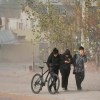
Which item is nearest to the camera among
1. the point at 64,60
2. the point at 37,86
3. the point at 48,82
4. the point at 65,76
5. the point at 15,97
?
the point at 15,97

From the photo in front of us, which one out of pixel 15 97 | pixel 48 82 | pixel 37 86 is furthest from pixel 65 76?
pixel 15 97

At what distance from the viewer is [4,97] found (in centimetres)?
1675

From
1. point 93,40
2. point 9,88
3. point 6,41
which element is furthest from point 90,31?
point 6,41

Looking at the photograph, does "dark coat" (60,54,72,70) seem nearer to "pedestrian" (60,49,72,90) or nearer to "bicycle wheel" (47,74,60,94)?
"pedestrian" (60,49,72,90)

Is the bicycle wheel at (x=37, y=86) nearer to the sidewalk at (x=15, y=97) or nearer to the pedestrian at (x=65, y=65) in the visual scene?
the sidewalk at (x=15, y=97)

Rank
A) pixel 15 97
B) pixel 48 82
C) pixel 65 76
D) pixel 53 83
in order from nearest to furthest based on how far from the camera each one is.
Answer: pixel 15 97
pixel 53 83
pixel 48 82
pixel 65 76

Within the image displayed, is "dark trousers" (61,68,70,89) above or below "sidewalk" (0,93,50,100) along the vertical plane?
above

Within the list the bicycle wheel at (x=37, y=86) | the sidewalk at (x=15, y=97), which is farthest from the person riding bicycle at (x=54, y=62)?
the sidewalk at (x=15, y=97)

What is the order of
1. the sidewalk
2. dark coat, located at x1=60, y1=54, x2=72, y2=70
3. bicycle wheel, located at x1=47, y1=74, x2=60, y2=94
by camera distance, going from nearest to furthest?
the sidewalk, bicycle wheel, located at x1=47, y1=74, x2=60, y2=94, dark coat, located at x1=60, y1=54, x2=72, y2=70

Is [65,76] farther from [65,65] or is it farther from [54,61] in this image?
[54,61]

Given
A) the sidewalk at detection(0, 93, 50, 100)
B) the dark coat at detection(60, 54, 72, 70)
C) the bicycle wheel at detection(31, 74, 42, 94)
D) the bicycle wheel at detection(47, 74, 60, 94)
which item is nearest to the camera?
the sidewalk at detection(0, 93, 50, 100)

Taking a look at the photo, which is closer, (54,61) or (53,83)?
(53,83)

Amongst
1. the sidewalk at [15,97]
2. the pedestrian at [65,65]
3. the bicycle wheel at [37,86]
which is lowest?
the sidewalk at [15,97]

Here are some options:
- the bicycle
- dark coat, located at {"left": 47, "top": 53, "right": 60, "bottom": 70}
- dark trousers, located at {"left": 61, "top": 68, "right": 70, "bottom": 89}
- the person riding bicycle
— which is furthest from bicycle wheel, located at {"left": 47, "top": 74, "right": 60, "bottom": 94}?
dark trousers, located at {"left": 61, "top": 68, "right": 70, "bottom": 89}
